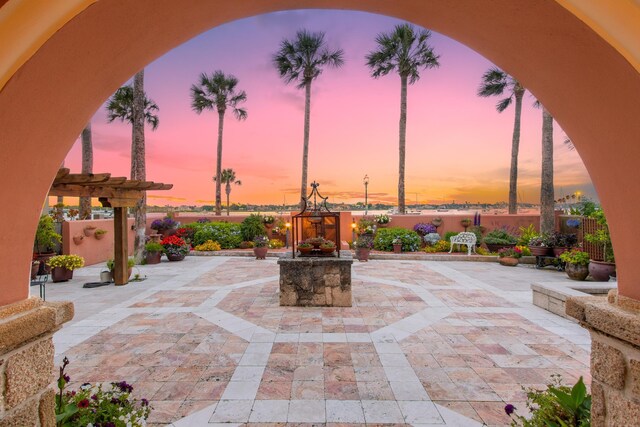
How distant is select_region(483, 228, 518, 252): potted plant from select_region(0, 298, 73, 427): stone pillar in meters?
13.9

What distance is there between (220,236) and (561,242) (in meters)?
13.7

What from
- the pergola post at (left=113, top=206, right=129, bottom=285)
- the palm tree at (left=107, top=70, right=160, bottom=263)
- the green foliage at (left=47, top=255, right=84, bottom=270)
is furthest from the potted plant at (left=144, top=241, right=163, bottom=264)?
the pergola post at (left=113, top=206, right=129, bottom=285)

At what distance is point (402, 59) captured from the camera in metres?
16.8

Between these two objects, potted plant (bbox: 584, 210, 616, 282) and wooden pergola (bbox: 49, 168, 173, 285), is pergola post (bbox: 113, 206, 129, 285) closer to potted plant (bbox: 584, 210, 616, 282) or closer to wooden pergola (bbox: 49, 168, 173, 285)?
wooden pergola (bbox: 49, 168, 173, 285)

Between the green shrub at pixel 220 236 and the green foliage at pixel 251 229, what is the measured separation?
264 mm

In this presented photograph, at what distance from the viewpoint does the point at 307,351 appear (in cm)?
444

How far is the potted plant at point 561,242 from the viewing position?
10.2 m

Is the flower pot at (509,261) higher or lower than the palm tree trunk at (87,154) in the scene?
lower

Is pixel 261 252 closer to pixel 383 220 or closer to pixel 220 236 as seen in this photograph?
pixel 220 236

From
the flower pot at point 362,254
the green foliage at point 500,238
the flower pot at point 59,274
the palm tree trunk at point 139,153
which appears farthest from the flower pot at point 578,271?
the flower pot at point 59,274

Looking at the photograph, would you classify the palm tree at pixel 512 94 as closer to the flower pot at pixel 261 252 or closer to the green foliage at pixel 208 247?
the flower pot at pixel 261 252

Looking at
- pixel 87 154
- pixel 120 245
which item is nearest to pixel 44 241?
pixel 120 245

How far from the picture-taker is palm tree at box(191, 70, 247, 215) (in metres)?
22.2

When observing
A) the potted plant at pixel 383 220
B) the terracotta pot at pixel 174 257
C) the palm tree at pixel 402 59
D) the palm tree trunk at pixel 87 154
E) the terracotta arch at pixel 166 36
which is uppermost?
the palm tree at pixel 402 59
